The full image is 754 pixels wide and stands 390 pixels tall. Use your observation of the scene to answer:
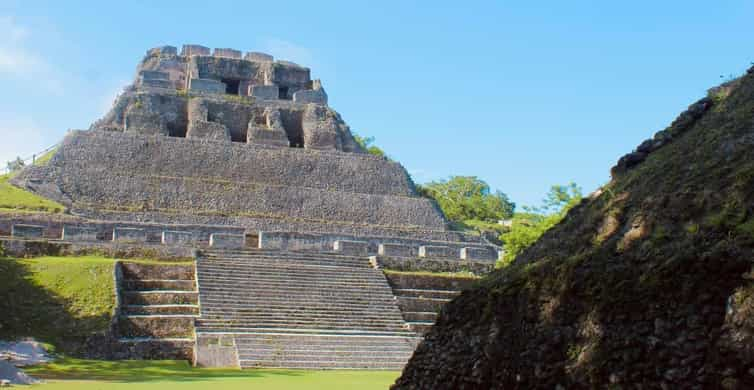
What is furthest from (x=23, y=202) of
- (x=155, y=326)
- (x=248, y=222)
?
(x=155, y=326)

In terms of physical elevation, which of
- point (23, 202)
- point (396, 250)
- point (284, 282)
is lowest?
point (284, 282)

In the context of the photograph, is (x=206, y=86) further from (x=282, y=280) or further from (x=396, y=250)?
(x=282, y=280)

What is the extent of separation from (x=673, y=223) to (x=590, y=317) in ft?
3.68

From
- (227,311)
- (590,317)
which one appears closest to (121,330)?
(227,311)

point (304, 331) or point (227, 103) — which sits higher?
point (227, 103)

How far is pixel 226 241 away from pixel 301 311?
11.5ft

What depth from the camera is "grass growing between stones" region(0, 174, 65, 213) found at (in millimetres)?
19594

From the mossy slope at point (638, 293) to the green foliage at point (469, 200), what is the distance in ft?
121

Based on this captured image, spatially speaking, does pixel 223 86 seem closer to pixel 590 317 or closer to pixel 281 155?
pixel 281 155

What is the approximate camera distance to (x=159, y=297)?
1526cm

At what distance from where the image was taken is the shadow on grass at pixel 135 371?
10344mm

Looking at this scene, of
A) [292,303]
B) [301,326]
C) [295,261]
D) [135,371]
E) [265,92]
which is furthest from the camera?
[265,92]

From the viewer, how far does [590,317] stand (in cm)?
547

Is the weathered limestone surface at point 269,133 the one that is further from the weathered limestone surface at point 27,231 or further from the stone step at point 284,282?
the stone step at point 284,282
